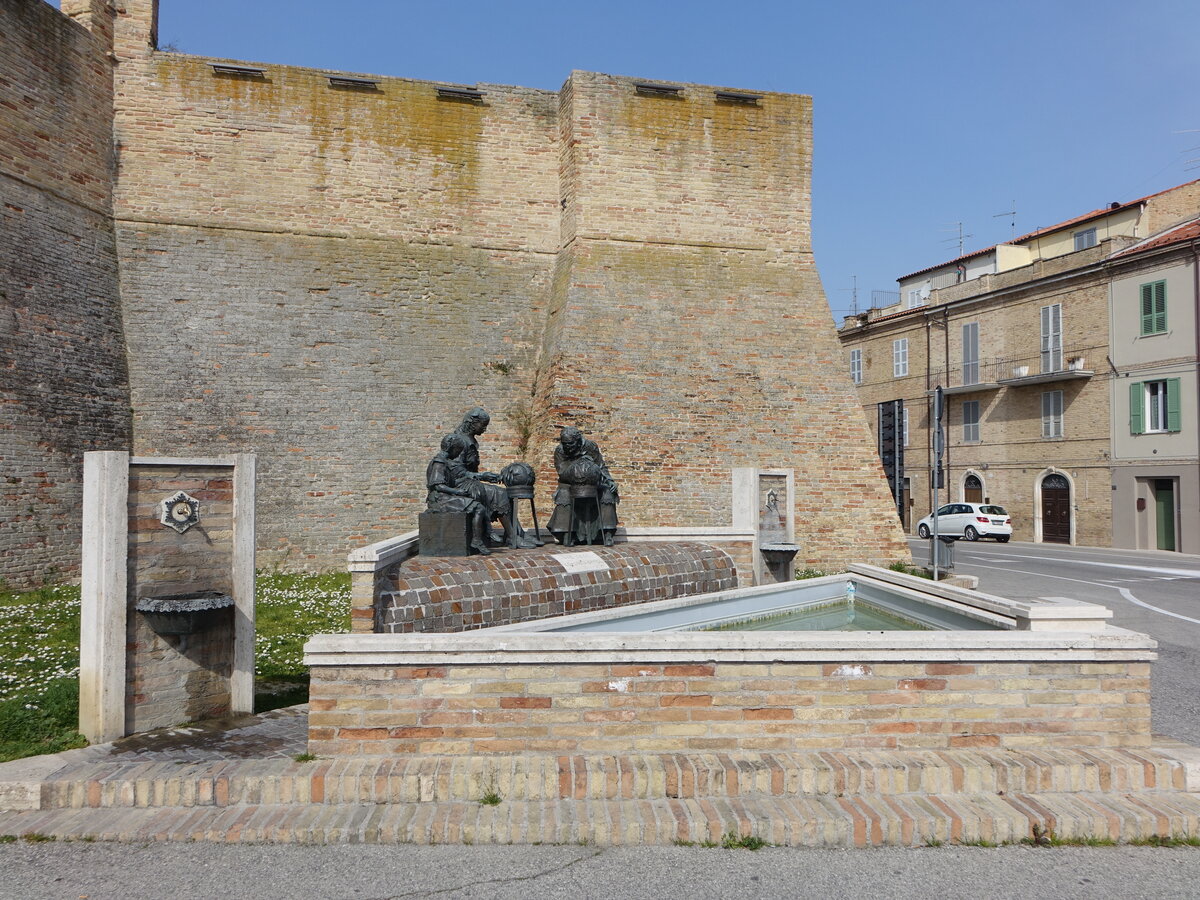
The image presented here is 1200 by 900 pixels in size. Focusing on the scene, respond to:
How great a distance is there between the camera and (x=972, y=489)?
2527 cm

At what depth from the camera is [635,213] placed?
46.5ft

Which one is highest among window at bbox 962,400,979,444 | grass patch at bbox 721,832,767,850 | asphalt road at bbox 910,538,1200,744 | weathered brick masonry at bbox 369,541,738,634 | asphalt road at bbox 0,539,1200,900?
window at bbox 962,400,979,444

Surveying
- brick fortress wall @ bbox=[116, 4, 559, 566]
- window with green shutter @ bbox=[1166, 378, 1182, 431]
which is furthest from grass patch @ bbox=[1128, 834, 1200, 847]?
window with green shutter @ bbox=[1166, 378, 1182, 431]

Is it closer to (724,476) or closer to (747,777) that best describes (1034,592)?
(724,476)

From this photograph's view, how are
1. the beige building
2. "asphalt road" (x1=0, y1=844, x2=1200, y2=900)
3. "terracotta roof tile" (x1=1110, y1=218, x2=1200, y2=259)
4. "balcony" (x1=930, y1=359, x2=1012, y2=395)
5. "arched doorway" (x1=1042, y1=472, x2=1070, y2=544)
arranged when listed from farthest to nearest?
"balcony" (x1=930, y1=359, x2=1012, y2=395)
"arched doorway" (x1=1042, y1=472, x2=1070, y2=544)
the beige building
"terracotta roof tile" (x1=1110, y1=218, x2=1200, y2=259)
"asphalt road" (x1=0, y1=844, x2=1200, y2=900)

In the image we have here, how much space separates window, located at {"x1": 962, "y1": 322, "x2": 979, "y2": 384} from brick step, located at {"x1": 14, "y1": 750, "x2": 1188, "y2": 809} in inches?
933

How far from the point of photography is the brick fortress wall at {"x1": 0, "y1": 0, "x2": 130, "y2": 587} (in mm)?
10461

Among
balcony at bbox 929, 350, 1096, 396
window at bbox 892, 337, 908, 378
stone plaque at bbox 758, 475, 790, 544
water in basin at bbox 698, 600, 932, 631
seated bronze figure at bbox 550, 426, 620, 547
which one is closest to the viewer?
water in basin at bbox 698, 600, 932, 631

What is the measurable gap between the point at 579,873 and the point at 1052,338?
23.9 metres

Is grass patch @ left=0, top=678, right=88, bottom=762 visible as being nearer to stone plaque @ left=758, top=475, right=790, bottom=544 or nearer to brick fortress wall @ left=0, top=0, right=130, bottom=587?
stone plaque @ left=758, top=475, right=790, bottom=544

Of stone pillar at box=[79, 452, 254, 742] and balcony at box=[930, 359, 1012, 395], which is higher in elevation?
balcony at box=[930, 359, 1012, 395]

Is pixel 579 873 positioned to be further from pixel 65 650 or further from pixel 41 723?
pixel 65 650

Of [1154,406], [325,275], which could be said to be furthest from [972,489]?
[325,275]

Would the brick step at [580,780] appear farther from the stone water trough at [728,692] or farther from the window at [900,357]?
the window at [900,357]
